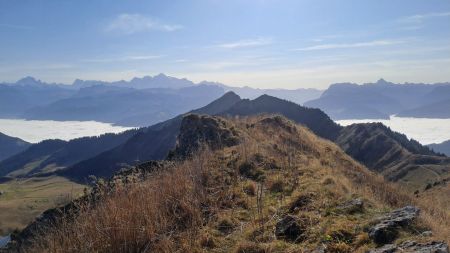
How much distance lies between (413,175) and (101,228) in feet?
471

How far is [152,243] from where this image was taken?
627 centimetres

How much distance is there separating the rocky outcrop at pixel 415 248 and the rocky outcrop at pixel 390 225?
1.11 feet

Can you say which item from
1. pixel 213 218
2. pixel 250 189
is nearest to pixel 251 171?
pixel 250 189

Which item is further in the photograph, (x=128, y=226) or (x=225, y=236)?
(x=225, y=236)

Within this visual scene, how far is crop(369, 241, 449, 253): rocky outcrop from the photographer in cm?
467

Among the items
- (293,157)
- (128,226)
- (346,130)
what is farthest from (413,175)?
(128,226)

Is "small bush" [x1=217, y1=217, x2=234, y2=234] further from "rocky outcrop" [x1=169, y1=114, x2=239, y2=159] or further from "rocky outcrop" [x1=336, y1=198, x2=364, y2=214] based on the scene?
"rocky outcrop" [x1=169, y1=114, x2=239, y2=159]

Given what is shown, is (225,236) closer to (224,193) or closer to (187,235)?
(187,235)

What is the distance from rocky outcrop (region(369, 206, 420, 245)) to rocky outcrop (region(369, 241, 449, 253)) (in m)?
0.34

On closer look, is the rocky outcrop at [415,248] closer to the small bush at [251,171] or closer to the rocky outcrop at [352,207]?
the rocky outcrop at [352,207]

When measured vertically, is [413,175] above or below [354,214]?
below

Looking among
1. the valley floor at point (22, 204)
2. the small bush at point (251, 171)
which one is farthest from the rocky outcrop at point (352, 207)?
the valley floor at point (22, 204)

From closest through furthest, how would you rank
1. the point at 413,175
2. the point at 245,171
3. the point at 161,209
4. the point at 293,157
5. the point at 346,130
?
the point at 161,209 < the point at 245,171 < the point at 293,157 < the point at 413,175 < the point at 346,130

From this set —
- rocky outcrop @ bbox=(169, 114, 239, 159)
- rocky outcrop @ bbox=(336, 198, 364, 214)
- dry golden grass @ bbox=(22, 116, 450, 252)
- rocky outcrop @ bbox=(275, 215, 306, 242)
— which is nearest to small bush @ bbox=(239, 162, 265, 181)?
dry golden grass @ bbox=(22, 116, 450, 252)
